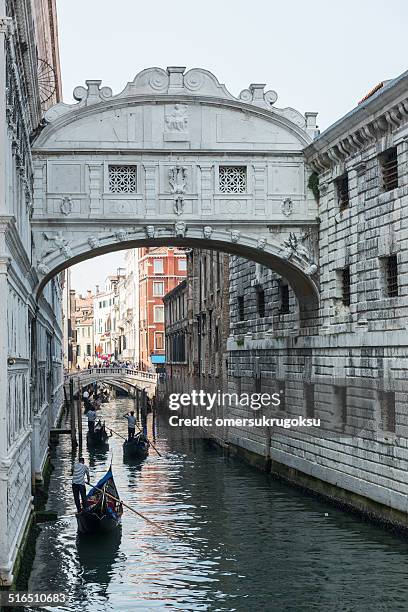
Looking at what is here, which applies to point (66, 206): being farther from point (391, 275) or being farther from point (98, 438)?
point (98, 438)

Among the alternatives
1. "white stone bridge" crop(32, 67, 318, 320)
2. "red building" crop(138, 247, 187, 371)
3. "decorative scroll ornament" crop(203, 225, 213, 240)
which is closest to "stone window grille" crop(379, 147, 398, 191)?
"white stone bridge" crop(32, 67, 318, 320)

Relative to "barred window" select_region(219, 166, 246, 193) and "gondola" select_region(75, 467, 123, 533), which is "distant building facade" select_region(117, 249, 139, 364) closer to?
"barred window" select_region(219, 166, 246, 193)

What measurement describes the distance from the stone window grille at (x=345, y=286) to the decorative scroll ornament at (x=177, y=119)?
4.40 m

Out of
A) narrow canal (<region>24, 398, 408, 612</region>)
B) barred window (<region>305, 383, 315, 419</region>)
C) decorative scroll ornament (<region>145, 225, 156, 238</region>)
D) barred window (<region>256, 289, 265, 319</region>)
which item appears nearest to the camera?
narrow canal (<region>24, 398, 408, 612</region>)

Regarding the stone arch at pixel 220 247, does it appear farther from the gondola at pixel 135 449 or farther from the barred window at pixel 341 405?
the gondola at pixel 135 449

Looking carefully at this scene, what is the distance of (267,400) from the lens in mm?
27641

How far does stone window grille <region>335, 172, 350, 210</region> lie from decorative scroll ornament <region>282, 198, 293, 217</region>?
1.21 m

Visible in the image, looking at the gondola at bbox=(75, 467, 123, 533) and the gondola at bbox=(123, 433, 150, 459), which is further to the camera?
the gondola at bbox=(123, 433, 150, 459)

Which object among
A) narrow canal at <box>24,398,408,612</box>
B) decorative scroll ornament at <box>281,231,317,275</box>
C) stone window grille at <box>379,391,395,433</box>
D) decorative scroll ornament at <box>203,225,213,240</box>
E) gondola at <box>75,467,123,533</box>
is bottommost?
narrow canal at <box>24,398,408,612</box>

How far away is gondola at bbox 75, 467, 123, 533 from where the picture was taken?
17.9 m

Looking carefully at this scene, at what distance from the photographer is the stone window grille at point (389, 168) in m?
Result: 19.1

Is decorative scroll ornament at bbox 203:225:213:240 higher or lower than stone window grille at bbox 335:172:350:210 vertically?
lower

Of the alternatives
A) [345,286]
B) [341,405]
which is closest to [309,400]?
[341,405]

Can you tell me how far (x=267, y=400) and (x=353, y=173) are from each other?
8434mm
